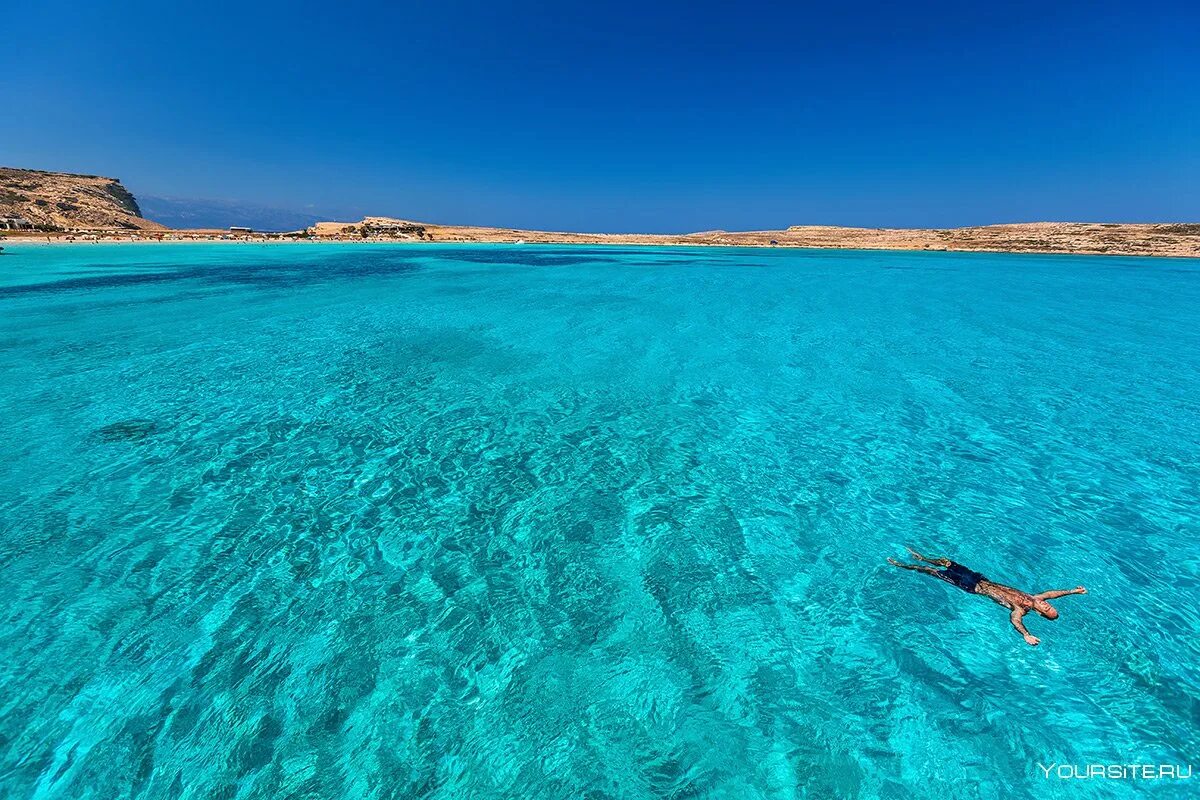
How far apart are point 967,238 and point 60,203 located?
509ft

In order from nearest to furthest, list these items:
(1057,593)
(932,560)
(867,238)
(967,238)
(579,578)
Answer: (1057,593)
(579,578)
(932,560)
(967,238)
(867,238)

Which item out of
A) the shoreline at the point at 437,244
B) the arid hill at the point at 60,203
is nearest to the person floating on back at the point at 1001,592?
the shoreline at the point at 437,244

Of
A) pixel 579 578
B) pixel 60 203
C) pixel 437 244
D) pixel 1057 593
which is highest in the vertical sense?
pixel 60 203

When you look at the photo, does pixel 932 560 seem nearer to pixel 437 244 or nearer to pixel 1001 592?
pixel 1001 592

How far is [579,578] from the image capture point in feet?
19.6

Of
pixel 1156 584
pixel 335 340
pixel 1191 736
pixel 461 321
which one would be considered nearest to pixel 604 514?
pixel 1191 736

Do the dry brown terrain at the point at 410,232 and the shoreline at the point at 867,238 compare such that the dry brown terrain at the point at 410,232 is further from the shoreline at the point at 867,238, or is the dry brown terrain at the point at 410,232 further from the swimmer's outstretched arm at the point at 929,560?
the swimmer's outstretched arm at the point at 929,560

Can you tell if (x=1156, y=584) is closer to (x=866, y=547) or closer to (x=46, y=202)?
(x=866, y=547)

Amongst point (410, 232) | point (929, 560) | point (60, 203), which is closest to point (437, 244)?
point (410, 232)

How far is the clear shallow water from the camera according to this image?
4.04 m

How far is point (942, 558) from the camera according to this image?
625 cm

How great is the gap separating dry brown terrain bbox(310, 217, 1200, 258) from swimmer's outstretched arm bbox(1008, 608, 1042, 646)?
314 ft

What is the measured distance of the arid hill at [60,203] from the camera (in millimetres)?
66438

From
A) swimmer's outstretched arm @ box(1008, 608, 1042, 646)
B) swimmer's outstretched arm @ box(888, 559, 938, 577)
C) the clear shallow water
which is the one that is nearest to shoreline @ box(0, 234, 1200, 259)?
the clear shallow water
